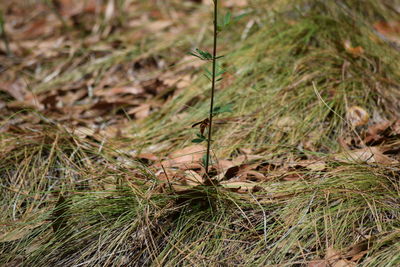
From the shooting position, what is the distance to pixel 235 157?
Answer: 6.89ft

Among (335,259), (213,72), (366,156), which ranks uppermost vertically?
(213,72)

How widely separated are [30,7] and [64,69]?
1418 mm

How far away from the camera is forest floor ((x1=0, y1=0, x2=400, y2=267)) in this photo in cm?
160

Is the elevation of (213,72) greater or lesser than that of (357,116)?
greater

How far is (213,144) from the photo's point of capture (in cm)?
215

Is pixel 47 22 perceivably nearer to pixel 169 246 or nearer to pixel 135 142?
pixel 135 142

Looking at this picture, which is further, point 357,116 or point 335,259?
point 357,116

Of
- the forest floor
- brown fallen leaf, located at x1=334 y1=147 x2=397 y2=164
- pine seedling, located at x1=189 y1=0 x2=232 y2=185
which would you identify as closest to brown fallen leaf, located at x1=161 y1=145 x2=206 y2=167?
the forest floor

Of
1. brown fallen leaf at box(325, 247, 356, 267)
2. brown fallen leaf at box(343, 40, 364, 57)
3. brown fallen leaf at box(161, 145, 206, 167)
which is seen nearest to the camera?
brown fallen leaf at box(325, 247, 356, 267)

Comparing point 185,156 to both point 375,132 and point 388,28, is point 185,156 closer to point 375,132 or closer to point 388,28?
point 375,132

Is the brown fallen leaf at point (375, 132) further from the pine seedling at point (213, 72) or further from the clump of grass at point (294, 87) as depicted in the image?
the pine seedling at point (213, 72)

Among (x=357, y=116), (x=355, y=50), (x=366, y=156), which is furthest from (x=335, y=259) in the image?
(x=355, y=50)

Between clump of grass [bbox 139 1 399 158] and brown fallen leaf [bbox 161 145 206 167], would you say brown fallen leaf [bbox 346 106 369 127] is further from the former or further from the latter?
brown fallen leaf [bbox 161 145 206 167]

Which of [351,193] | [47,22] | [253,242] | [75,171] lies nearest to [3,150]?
[75,171]
